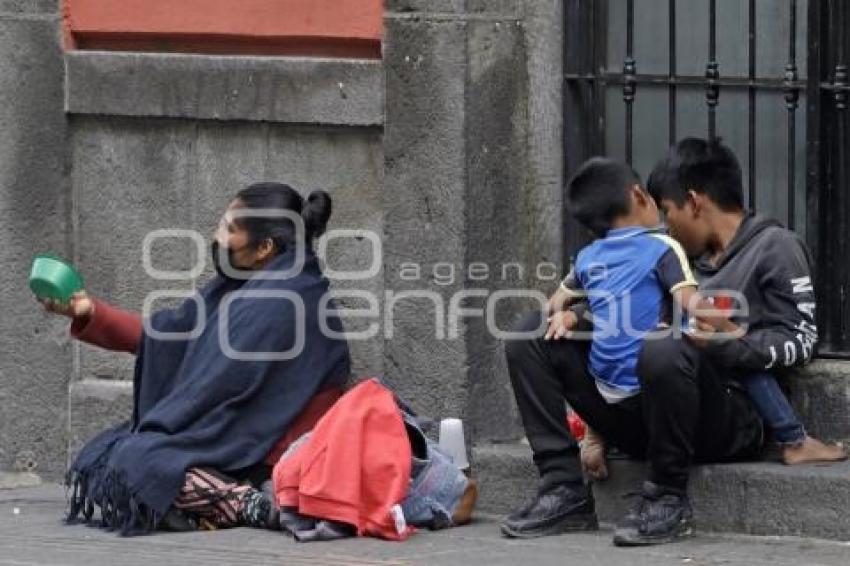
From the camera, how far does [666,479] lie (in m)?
6.43

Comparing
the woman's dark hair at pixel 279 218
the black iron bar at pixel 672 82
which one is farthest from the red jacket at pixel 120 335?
the black iron bar at pixel 672 82

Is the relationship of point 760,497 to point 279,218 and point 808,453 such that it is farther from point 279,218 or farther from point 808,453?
point 279,218

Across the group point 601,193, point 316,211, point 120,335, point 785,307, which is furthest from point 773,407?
point 120,335

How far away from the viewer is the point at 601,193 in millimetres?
6562

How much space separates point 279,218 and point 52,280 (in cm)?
78

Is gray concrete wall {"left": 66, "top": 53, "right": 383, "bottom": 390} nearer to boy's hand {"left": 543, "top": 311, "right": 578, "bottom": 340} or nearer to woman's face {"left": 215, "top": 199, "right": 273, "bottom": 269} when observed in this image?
woman's face {"left": 215, "top": 199, "right": 273, "bottom": 269}

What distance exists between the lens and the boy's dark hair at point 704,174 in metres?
6.62

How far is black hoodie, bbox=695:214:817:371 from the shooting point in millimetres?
6473

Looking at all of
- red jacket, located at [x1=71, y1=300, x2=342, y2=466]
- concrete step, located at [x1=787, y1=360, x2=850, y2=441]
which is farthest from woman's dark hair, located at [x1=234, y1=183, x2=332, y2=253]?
concrete step, located at [x1=787, y1=360, x2=850, y2=441]

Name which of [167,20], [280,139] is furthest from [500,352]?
[167,20]

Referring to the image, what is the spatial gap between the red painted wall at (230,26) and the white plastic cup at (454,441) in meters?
1.34

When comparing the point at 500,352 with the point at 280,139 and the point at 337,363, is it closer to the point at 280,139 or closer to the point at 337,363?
the point at 337,363

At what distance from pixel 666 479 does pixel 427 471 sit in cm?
83

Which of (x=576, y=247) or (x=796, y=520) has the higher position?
(x=576, y=247)
